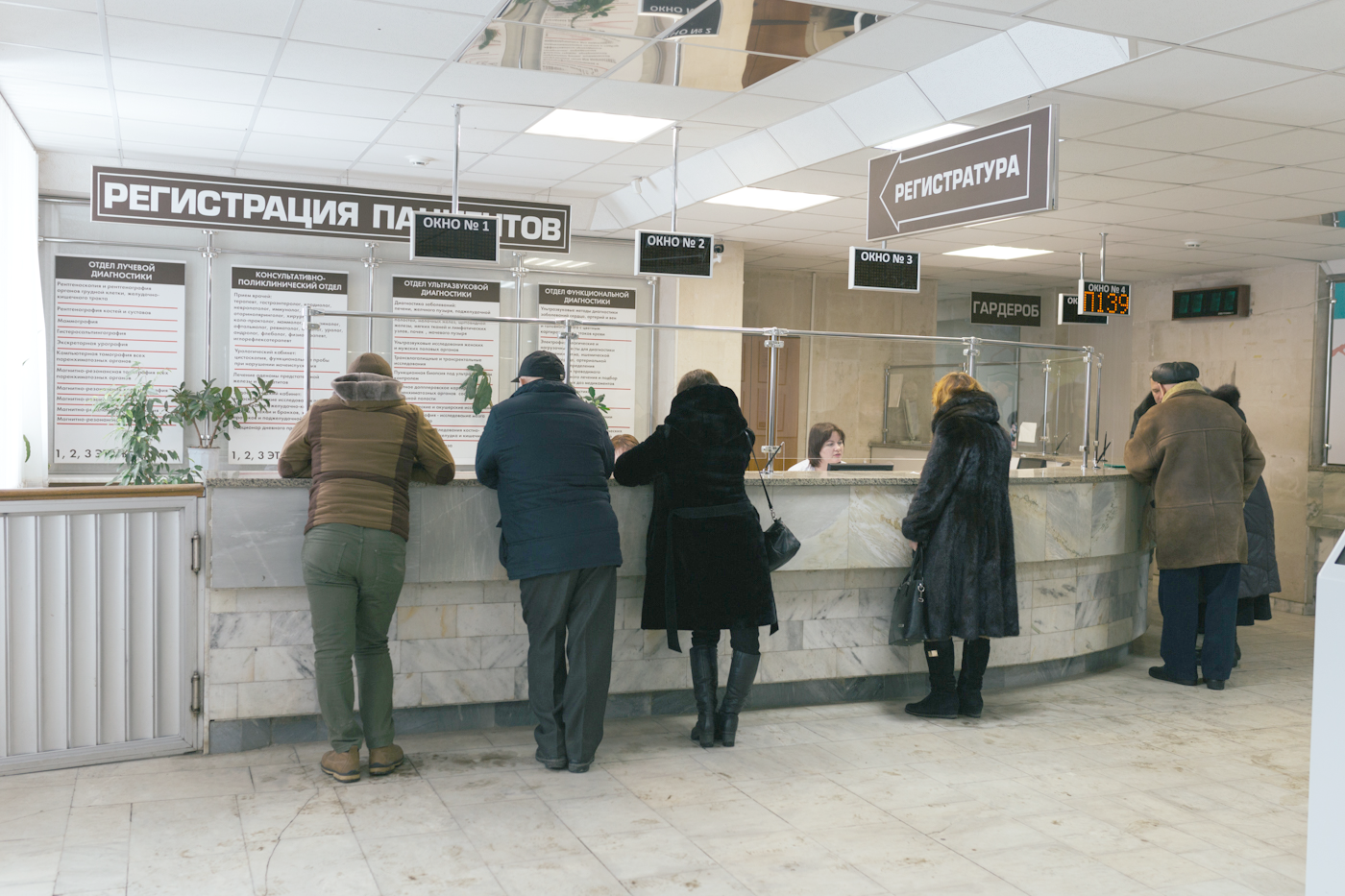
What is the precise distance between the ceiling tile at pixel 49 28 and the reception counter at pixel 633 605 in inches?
86.8

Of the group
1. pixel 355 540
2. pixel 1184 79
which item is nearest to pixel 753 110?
pixel 1184 79

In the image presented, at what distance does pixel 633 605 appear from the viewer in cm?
454

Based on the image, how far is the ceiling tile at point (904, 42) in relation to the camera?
174 inches

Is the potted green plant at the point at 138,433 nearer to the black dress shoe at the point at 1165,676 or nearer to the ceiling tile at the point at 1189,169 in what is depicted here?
the black dress shoe at the point at 1165,676

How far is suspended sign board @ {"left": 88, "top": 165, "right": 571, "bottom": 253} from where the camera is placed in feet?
17.8

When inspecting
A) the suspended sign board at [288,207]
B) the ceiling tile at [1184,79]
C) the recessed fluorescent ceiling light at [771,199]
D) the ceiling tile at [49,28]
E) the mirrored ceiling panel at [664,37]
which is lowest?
the suspended sign board at [288,207]

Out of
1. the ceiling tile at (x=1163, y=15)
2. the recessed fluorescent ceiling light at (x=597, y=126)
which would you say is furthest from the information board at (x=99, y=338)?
the ceiling tile at (x=1163, y=15)

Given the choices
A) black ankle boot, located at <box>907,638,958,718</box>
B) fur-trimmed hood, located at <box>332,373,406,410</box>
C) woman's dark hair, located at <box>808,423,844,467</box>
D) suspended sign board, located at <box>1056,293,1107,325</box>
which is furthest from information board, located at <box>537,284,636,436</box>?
fur-trimmed hood, located at <box>332,373,406,410</box>

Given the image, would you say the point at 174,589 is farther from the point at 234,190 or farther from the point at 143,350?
the point at 143,350

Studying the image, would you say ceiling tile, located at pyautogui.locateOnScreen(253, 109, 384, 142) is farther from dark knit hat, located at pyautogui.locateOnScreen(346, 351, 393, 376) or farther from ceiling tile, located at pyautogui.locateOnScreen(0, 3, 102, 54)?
dark knit hat, located at pyautogui.locateOnScreen(346, 351, 393, 376)

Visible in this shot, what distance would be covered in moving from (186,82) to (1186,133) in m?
4.98

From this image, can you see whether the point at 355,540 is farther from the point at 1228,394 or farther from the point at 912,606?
the point at 1228,394

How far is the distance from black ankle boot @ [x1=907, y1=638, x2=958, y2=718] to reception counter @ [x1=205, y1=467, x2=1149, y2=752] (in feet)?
1.02

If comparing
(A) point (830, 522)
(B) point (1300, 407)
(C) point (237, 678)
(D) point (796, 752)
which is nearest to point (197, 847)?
(C) point (237, 678)
